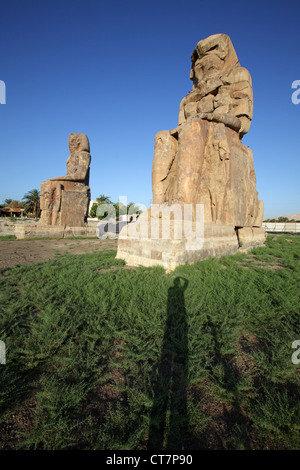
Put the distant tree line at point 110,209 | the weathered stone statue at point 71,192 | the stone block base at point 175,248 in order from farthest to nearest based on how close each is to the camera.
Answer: the distant tree line at point 110,209 → the weathered stone statue at point 71,192 → the stone block base at point 175,248

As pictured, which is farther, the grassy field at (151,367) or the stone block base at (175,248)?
the stone block base at (175,248)

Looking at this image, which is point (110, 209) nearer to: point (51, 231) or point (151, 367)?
point (51, 231)

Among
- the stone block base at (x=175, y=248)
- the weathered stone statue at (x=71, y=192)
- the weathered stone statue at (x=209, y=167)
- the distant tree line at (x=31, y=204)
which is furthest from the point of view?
the distant tree line at (x=31, y=204)

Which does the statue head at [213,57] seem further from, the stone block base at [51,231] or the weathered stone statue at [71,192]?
the stone block base at [51,231]

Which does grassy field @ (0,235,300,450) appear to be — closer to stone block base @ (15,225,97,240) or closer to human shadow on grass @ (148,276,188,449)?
human shadow on grass @ (148,276,188,449)

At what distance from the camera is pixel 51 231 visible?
10875 mm

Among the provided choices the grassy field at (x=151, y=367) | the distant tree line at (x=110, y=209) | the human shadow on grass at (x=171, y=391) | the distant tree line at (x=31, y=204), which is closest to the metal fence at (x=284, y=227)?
the distant tree line at (x=110, y=209)

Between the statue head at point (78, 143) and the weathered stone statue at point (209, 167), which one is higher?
the statue head at point (78, 143)

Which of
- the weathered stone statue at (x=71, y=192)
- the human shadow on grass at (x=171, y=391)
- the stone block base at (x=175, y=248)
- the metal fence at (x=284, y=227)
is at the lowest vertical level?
the human shadow on grass at (x=171, y=391)

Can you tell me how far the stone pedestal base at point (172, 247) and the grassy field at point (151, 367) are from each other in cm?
81

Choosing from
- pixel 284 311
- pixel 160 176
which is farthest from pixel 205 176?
pixel 284 311

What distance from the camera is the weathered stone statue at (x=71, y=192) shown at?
438 inches

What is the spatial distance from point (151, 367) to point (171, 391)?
9.2 inches

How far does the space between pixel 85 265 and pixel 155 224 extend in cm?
161
